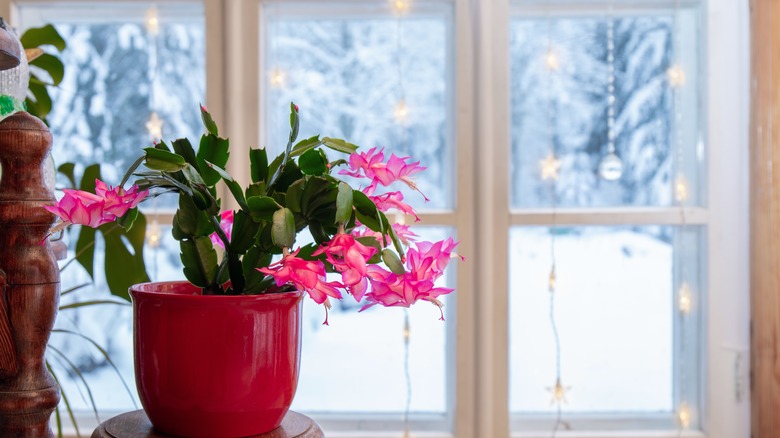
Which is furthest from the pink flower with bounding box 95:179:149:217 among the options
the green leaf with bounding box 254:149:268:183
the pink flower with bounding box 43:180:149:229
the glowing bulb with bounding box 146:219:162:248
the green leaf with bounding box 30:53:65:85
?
the glowing bulb with bounding box 146:219:162:248

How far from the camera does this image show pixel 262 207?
576mm

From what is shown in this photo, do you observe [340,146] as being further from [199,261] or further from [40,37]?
[40,37]

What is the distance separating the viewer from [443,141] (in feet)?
4.94

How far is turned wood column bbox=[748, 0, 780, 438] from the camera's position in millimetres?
1365

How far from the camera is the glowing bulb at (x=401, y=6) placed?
4.77 ft

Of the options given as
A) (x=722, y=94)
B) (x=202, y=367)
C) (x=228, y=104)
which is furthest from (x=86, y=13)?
(x=722, y=94)

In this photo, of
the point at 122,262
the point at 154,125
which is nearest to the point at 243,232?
the point at 122,262

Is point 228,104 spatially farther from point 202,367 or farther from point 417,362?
point 202,367

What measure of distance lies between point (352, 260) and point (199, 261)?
192 mm

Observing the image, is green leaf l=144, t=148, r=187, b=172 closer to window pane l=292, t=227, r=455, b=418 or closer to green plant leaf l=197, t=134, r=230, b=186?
green plant leaf l=197, t=134, r=230, b=186

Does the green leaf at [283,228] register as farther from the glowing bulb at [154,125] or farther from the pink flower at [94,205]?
the glowing bulb at [154,125]

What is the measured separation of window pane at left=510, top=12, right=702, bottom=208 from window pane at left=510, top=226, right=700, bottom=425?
0.09 m

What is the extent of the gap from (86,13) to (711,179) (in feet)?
4.72

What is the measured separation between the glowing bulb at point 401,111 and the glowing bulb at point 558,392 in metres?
0.67
